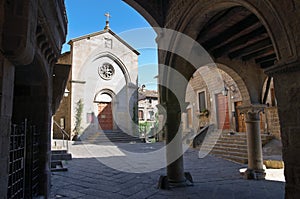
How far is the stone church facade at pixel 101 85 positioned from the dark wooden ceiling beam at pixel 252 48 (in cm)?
1148

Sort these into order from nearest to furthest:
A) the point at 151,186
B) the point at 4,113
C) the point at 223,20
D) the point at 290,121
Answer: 1. the point at 4,113
2. the point at 290,121
3. the point at 223,20
4. the point at 151,186

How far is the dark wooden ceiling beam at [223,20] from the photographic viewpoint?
3521mm

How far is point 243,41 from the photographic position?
461cm

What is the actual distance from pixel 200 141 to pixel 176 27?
8688 millimetres

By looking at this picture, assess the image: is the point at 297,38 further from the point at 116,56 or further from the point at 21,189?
the point at 116,56

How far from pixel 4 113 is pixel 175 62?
3252mm

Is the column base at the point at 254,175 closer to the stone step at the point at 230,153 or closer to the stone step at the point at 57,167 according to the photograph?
the stone step at the point at 230,153

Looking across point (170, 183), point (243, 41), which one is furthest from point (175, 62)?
point (170, 183)

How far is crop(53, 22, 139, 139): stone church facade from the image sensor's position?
14812 millimetres

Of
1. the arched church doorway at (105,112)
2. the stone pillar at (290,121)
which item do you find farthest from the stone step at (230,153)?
the arched church doorway at (105,112)

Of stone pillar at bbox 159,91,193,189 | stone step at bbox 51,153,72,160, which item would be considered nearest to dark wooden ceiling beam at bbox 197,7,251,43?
stone pillar at bbox 159,91,193,189

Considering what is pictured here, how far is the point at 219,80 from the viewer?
44.0 ft

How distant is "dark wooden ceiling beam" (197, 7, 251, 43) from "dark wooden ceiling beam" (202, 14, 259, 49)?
0.12 m

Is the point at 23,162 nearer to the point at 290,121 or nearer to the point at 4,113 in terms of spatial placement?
the point at 4,113
